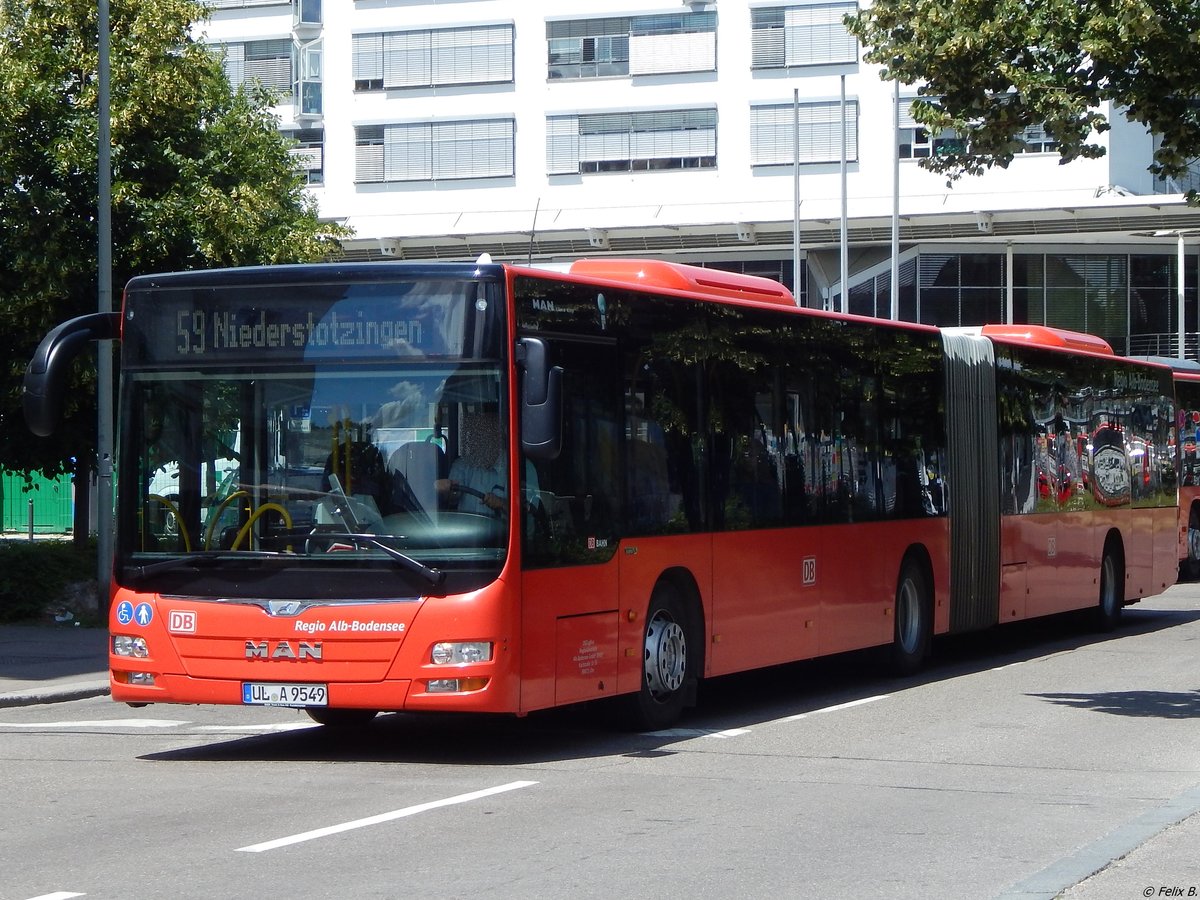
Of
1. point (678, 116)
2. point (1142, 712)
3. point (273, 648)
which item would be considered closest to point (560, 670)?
point (273, 648)

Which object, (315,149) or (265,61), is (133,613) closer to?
(315,149)

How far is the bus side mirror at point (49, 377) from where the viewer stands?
10.3 m

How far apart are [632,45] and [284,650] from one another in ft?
142

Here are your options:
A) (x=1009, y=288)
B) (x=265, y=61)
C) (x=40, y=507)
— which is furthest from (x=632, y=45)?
(x=40, y=507)

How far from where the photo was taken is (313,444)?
10.6m

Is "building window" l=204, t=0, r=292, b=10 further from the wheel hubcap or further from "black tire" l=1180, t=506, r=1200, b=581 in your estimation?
the wheel hubcap

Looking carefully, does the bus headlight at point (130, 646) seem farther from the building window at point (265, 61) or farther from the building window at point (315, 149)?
the building window at point (265, 61)

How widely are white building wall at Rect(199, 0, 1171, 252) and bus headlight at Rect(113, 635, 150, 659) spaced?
38.5m

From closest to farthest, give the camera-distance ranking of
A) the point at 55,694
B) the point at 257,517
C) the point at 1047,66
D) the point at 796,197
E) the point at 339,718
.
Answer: the point at 257,517 < the point at 1047,66 < the point at 339,718 < the point at 55,694 < the point at 796,197

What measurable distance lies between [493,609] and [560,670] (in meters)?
0.82

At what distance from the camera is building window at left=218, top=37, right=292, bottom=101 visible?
54875 millimetres

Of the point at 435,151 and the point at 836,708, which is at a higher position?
the point at 435,151

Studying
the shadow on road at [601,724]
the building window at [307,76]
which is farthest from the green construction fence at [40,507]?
the shadow on road at [601,724]

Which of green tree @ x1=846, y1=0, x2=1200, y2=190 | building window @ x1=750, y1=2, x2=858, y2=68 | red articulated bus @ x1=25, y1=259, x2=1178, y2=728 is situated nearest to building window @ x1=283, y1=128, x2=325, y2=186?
building window @ x1=750, y1=2, x2=858, y2=68
